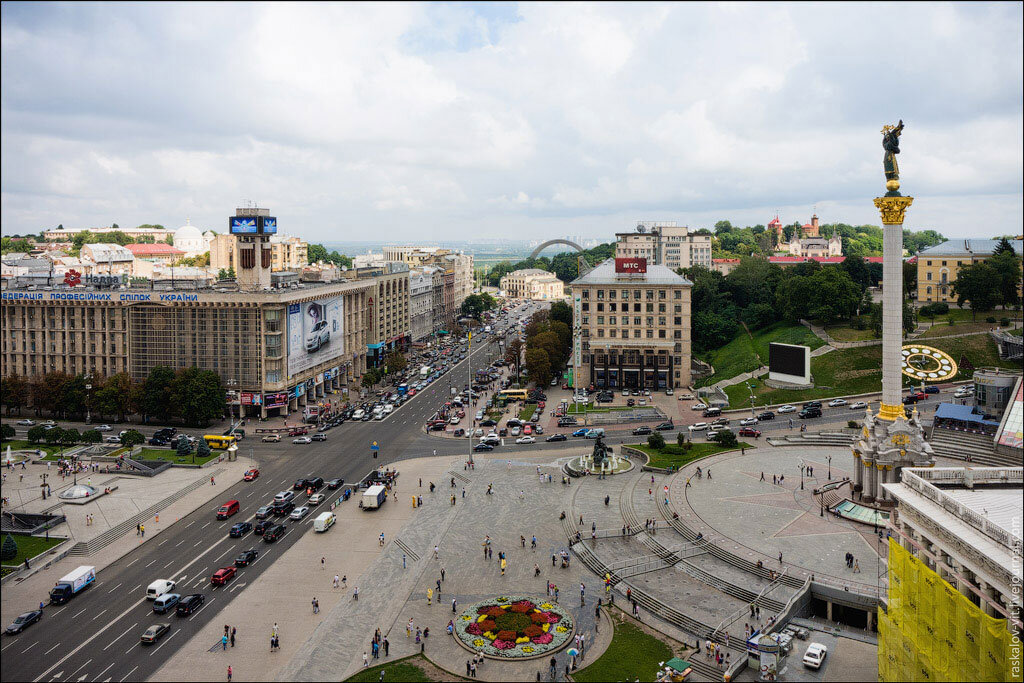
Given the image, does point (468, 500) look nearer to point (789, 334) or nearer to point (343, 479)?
point (343, 479)

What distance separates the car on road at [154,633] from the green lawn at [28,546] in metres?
17.3

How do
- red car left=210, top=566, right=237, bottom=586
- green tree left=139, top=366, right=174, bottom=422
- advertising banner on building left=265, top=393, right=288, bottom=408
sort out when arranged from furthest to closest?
advertising banner on building left=265, top=393, right=288, bottom=408 → green tree left=139, top=366, right=174, bottom=422 → red car left=210, top=566, right=237, bottom=586

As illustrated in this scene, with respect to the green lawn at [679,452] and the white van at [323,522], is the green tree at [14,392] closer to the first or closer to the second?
the white van at [323,522]

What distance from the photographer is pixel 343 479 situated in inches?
3022

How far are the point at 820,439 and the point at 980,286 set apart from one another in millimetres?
42652

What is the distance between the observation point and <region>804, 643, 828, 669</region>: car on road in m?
40.8

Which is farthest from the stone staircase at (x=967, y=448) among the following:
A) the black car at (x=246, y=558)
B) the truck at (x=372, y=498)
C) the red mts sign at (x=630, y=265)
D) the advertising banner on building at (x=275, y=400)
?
the advertising banner on building at (x=275, y=400)

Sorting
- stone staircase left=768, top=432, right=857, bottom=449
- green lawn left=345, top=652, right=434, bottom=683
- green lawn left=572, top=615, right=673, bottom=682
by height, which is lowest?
green lawn left=345, top=652, right=434, bottom=683

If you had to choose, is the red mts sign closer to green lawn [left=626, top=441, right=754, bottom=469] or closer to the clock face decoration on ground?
the clock face decoration on ground

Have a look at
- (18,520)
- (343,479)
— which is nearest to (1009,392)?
(343,479)

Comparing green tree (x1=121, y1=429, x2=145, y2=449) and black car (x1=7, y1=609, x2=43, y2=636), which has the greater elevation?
green tree (x1=121, y1=429, x2=145, y2=449)

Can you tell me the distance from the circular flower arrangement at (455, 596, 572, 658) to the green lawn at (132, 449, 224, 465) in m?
46.3

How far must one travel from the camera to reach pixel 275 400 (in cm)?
10256

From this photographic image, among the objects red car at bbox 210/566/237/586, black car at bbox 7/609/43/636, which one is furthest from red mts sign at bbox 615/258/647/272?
black car at bbox 7/609/43/636
